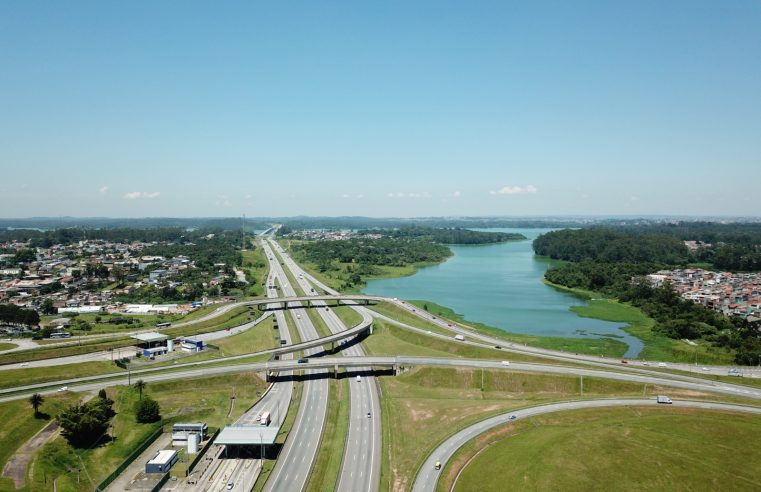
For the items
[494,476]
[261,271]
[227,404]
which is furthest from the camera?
[261,271]

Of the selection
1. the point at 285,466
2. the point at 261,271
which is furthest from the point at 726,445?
the point at 261,271

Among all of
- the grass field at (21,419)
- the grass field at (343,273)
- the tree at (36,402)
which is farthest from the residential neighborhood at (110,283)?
the tree at (36,402)

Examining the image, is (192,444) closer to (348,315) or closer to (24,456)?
(24,456)

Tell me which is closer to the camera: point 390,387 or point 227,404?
point 227,404

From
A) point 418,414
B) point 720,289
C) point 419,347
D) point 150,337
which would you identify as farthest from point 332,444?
point 720,289

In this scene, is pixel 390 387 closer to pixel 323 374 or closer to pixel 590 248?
pixel 323 374

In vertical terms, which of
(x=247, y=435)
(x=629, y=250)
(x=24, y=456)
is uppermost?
(x=629, y=250)
